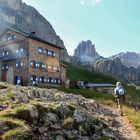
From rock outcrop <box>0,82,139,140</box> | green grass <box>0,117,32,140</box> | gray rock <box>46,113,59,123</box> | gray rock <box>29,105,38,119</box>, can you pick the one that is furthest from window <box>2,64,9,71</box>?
green grass <box>0,117,32,140</box>

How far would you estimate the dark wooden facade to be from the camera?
53.1 m

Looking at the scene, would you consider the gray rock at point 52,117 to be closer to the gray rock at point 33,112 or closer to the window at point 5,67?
the gray rock at point 33,112

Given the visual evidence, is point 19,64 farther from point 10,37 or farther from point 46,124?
point 46,124

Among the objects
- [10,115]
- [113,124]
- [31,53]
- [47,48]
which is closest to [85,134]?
[10,115]

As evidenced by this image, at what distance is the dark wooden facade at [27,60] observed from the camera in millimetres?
53062

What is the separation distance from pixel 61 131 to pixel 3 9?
19146 centimetres

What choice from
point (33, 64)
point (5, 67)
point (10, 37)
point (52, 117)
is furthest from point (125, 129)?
point (10, 37)

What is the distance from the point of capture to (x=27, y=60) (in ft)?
173

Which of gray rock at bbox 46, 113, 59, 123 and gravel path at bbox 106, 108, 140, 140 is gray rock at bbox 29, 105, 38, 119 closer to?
gray rock at bbox 46, 113, 59, 123

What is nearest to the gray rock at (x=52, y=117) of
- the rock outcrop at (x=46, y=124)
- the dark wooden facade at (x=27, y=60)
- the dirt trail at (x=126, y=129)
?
the rock outcrop at (x=46, y=124)

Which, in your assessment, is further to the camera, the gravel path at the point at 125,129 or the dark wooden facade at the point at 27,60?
the dark wooden facade at the point at 27,60

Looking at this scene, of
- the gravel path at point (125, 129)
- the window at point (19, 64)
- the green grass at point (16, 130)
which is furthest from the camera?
the window at point (19, 64)

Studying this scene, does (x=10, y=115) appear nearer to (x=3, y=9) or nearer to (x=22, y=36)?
(x=22, y=36)

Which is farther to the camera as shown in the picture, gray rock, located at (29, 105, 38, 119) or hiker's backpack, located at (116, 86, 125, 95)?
hiker's backpack, located at (116, 86, 125, 95)
